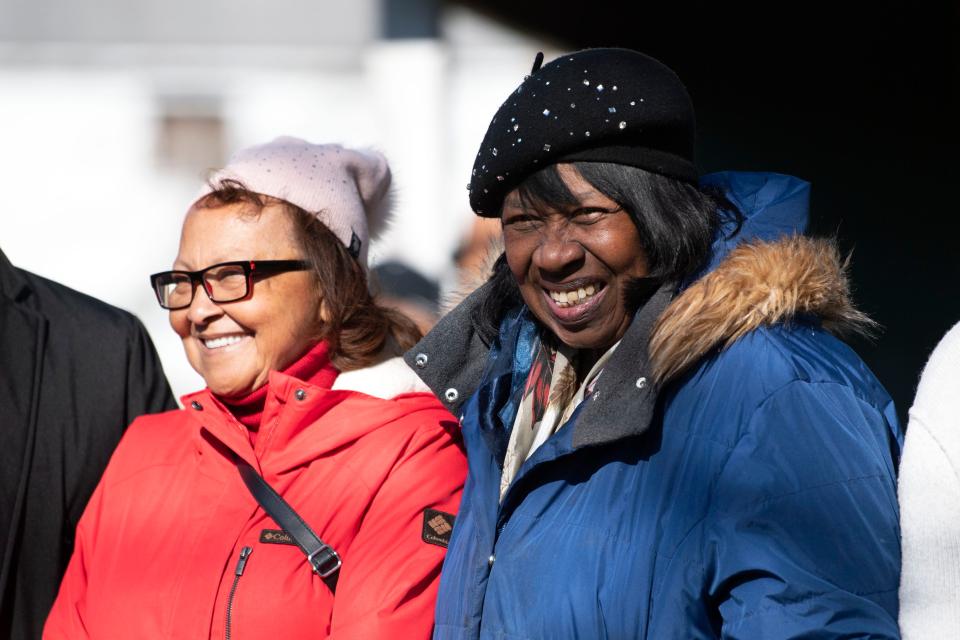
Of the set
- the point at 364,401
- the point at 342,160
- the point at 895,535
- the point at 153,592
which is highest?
the point at 342,160

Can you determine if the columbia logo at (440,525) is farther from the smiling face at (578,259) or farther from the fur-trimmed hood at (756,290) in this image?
the fur-trimmed hood at (756,290)

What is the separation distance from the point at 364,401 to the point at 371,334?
212 millimetres

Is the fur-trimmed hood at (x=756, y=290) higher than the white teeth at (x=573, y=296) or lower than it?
higher

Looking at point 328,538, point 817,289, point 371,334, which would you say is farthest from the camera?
point 371,334

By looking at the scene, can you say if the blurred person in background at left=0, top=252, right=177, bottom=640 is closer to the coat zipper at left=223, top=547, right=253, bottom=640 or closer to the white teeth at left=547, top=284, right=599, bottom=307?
the coat zipper at left=223, top=547, right=253, bottom=640

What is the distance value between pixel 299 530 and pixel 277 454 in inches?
9.1

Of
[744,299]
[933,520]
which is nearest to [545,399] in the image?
[744,299]

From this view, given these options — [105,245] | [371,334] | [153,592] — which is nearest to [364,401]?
[371,334]

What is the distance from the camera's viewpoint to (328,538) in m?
2.33

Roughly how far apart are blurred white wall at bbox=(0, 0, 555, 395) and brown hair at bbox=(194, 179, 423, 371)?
153 cm

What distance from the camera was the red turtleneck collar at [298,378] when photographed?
8.48ft

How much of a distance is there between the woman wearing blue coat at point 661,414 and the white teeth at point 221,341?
680 millimetres

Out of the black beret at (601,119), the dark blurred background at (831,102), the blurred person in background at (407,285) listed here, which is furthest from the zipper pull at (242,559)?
the dark blurred background at (831,102)

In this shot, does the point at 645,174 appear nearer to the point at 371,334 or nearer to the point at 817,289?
the point at 817,289
